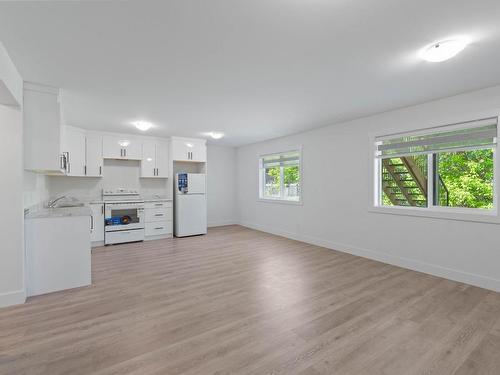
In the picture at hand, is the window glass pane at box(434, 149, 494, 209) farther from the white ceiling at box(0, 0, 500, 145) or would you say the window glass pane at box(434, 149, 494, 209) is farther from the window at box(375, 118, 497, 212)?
the white ceiling at box(0, 0, 500, 145)

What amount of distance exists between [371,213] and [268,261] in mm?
1886

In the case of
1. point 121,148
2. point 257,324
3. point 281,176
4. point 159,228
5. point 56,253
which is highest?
point 121,148

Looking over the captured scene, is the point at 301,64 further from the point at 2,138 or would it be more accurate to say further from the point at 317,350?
the point at 2,138

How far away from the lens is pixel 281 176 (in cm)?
639

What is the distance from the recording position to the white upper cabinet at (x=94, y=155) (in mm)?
5363

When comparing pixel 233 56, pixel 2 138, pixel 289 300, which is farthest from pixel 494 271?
pixel 2 138

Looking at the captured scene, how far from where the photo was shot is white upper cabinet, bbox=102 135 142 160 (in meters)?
5.53

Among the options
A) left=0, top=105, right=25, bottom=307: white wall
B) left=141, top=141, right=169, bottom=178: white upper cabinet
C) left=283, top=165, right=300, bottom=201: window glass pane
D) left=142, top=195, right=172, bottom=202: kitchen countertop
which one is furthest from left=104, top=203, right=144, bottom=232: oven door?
left=283, top=165, right=300, bottom=201: window glass pane

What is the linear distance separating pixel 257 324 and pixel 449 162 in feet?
11.3

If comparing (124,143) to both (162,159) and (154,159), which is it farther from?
(162,159)

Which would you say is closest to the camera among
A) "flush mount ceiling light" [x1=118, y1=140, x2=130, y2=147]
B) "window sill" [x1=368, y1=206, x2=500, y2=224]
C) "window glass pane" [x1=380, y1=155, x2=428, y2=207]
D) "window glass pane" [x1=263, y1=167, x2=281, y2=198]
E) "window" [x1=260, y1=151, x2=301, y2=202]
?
"window sill" [x1=368, y1=206, x2=500, y2=224]

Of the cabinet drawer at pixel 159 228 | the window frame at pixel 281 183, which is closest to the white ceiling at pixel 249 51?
the window frame at pixel 281 183

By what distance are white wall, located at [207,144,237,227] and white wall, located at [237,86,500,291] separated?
137cm

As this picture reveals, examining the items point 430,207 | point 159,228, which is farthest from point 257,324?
point 159,228
